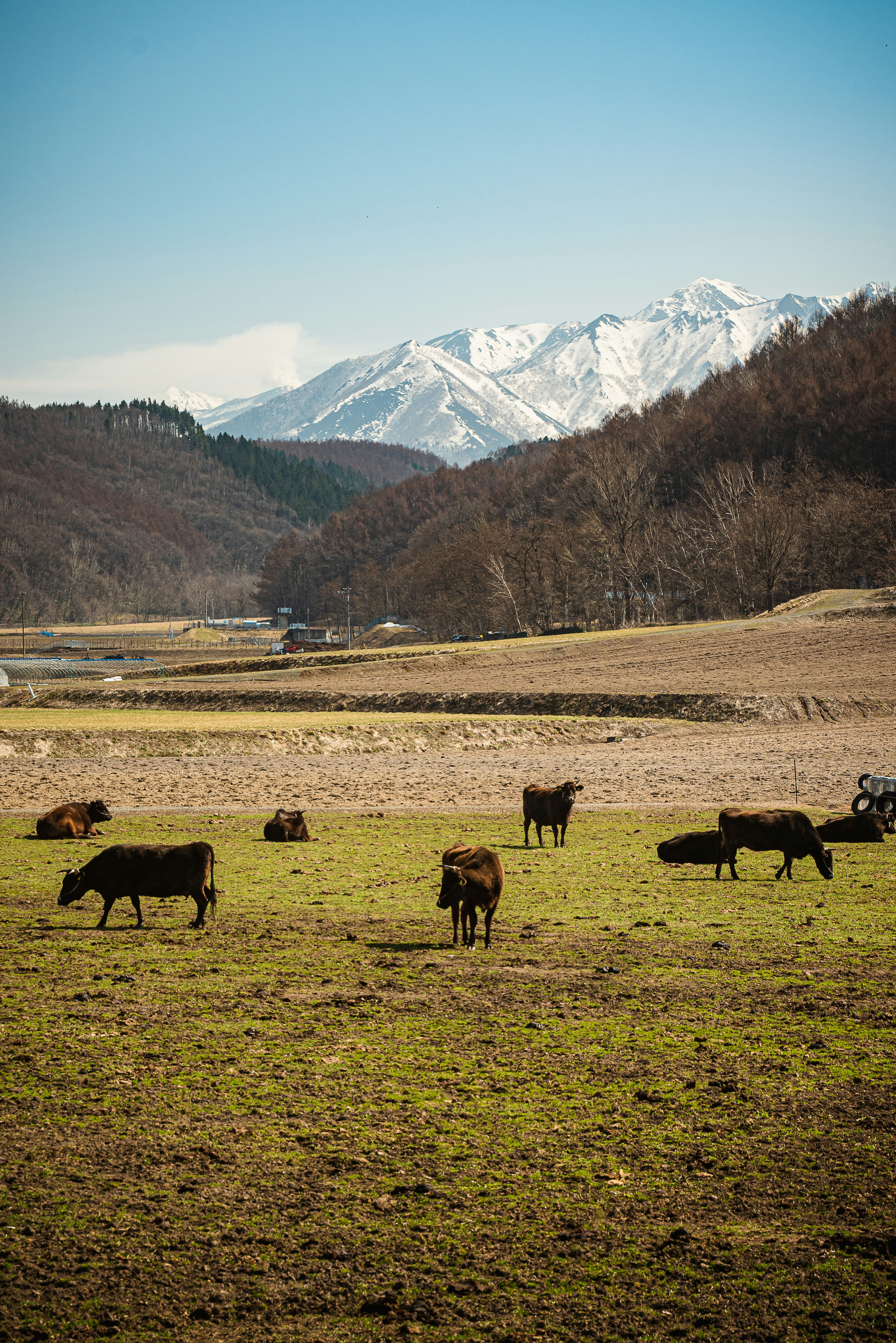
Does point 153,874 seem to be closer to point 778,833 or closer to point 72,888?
point 72,888

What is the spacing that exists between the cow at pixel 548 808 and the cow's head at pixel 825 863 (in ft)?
15.4

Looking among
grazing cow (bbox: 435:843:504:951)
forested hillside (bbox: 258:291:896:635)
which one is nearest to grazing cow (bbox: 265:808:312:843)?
grazing cow (bbox: 435:843:504:951)

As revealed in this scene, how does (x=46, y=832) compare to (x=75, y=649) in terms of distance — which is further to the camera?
(x=75, y=649)

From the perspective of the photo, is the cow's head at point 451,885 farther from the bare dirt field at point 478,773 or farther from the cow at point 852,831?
the bare dirt field at point 478,773

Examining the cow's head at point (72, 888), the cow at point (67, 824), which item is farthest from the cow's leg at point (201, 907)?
the cow at point (67, 824)

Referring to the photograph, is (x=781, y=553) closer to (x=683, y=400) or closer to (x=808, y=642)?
(x=808, y=642)

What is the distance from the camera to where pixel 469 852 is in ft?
44.0

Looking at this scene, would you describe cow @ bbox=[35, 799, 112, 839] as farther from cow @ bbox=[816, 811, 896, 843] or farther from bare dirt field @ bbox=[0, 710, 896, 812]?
cow @ bbox=[816, 811, 896, 843]

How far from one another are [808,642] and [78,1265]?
7180cm

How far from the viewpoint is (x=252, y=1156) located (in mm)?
7551

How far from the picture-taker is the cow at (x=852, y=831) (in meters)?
22.1

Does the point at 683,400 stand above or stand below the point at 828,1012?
above

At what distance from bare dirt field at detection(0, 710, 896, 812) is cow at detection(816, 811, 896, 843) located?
4.30 meters

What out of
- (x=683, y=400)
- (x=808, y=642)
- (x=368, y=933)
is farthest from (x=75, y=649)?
(x=368, y=933)
